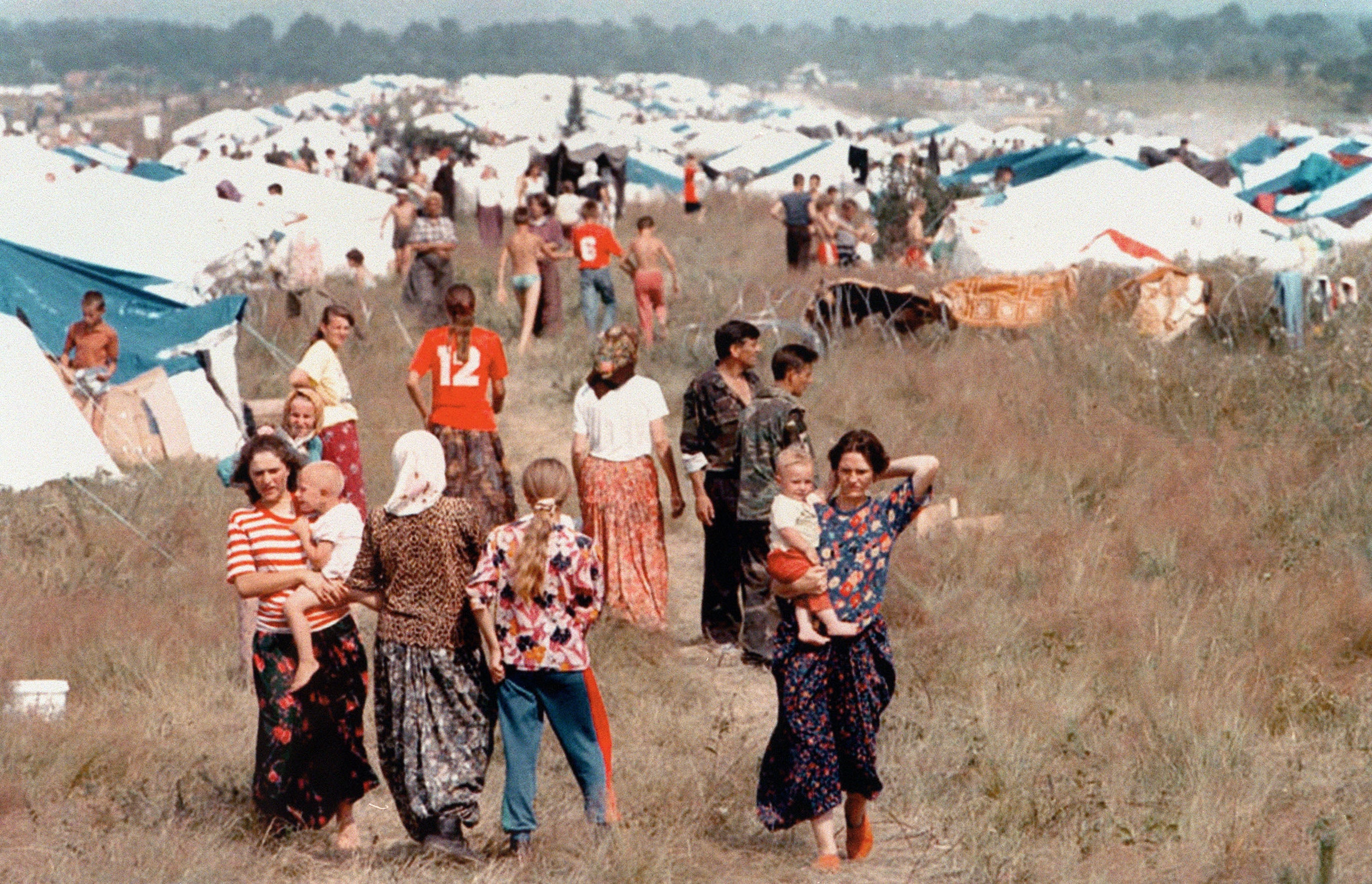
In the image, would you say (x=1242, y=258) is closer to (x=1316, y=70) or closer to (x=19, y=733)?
(x=19, y=733)

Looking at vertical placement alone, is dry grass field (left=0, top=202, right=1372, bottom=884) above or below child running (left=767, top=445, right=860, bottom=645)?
below

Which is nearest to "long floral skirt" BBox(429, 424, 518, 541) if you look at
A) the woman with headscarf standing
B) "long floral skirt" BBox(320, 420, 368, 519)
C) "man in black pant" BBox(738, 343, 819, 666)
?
the woman with headscarf standing

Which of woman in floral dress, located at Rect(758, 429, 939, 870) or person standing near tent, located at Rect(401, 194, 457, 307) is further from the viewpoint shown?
person standing near tent, located at Rect(401, 194, 457, 307)

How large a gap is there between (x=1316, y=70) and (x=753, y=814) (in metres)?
123

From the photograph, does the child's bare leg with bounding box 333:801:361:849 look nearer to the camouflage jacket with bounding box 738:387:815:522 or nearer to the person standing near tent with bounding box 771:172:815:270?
the camouflage jacket with bounding box 738:387:815:522

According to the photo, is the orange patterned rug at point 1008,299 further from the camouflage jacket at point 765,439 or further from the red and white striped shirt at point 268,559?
the red and white striped shirt at point 268,559

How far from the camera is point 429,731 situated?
5.45m

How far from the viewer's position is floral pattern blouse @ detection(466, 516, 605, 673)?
5391 millimetres

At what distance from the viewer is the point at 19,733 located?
6410 mm

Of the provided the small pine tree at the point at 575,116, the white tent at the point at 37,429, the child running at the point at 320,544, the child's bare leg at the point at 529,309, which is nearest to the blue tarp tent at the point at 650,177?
the small pine tree at the point at 575,116

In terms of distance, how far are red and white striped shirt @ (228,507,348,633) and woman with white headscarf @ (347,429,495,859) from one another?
0.69 ft

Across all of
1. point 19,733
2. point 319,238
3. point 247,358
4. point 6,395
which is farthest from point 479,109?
point 19,733

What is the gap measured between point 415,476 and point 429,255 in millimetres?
11088

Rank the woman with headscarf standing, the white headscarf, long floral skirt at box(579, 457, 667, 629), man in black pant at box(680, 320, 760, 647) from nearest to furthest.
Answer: the white headscarf, man in black pant at box(680, 320, 760, 647), long floral skirt at box(579, 457, 667, 629), the woman with headscarf standing
